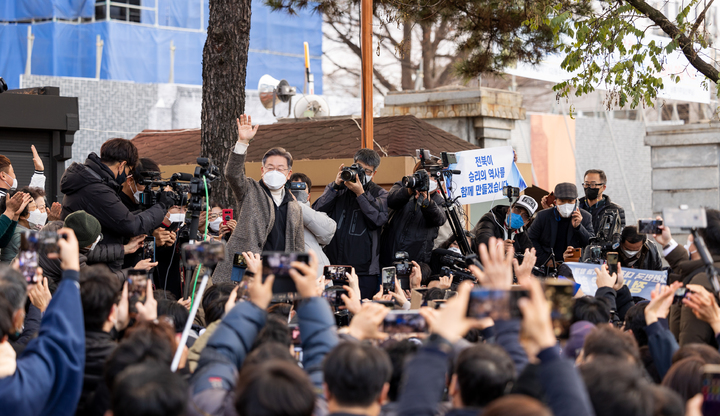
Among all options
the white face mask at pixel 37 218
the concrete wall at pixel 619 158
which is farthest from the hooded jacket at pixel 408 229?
the concrete wall at pixel 619 158

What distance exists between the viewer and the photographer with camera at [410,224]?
6746mm

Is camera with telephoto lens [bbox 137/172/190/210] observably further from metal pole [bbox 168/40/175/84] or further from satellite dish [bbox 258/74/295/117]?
metal pole [bbox 168/40/175/84]

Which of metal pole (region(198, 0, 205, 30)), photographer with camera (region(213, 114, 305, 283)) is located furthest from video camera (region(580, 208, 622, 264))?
metal pole (region(198, 0, 205, 30))

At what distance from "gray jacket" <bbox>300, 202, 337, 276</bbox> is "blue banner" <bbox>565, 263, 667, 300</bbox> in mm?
1809

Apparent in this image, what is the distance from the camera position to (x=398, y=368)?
3232mm

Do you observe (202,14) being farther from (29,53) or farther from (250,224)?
(250,224)

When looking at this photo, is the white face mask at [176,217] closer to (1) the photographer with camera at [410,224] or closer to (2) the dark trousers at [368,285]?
(2) the dark trousers at [368,285]

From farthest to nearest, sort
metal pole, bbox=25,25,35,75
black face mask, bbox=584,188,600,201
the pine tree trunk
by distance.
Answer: metal pole, bbox=25,25,35,75, black face mask, bbox=584,188,600,201, the pine tree trunk

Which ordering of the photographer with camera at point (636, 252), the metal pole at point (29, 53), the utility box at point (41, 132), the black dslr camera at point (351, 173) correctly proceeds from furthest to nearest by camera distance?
1. the metal pole at point (29, 53)
2. the utility box at point (41, 132)
3. the black dslr camera at point (351, 173)
4. the photographer with camera at point (636, 252)

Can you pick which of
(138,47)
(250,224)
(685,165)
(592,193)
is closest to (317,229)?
(250,224)

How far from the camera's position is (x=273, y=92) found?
41.9ft

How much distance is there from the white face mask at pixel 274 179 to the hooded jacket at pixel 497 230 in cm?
191

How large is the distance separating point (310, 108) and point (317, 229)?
21.1ft

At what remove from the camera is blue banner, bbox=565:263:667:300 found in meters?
5.96
